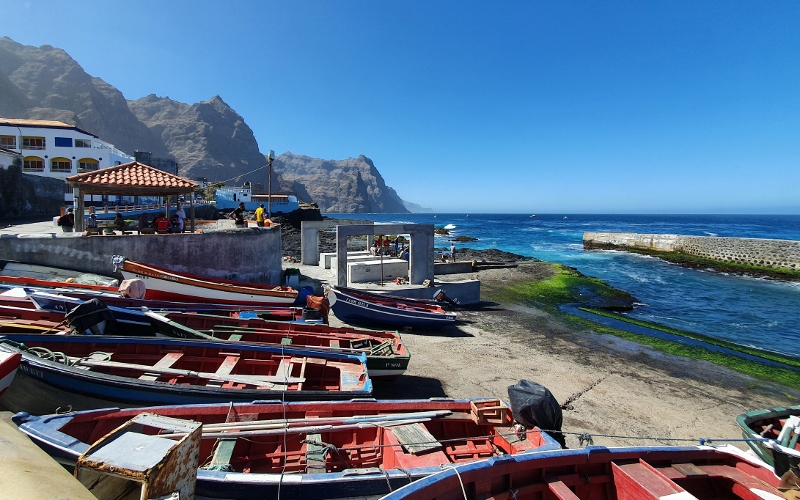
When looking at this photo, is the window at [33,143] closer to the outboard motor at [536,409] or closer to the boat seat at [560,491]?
the outboard motor at [536,409]

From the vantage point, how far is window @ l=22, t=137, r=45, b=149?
4100 cm

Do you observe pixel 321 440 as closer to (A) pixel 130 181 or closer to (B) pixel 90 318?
(B) pixel 90 318

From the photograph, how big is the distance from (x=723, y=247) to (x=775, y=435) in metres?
45.4

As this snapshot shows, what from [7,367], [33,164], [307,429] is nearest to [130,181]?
[7,367]

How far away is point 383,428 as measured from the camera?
5.91 metres

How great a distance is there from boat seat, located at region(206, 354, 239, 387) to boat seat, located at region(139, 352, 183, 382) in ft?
2.90

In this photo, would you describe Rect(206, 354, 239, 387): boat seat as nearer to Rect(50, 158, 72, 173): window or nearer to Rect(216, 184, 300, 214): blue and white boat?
Rect(50, 158, 72, 173): window

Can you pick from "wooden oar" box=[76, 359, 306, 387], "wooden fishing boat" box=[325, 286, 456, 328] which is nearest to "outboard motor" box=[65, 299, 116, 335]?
"wooden oar" box=[76, 359, 306, 387]

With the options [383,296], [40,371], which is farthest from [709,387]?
[40,371]

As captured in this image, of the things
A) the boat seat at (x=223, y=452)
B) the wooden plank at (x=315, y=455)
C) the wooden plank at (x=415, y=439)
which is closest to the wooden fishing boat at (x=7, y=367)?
the boat seat at (x=223, y=452)

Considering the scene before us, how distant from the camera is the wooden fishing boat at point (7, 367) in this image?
18.8 feet

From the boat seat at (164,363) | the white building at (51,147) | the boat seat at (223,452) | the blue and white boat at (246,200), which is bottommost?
the boat seat at (223,452)

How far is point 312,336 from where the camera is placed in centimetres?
1046

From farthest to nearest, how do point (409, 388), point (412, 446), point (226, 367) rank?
point (409, 388) → point (226, 367) → point (412, 446)
